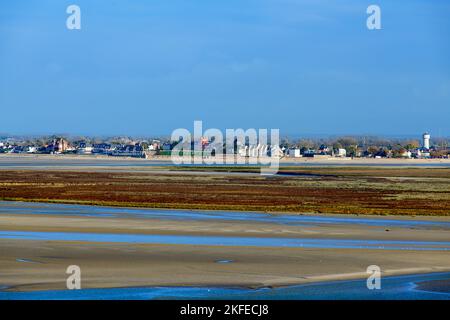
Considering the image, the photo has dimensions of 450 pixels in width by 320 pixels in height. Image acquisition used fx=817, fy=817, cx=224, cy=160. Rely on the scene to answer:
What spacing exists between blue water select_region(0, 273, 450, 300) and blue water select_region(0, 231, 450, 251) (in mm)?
5682

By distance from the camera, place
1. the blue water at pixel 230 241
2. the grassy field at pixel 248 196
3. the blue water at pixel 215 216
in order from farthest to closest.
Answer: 1. the grassy field at pixel 248 196
2. the blue water at pixel 215 216
3. the blue water at pixel 230 241

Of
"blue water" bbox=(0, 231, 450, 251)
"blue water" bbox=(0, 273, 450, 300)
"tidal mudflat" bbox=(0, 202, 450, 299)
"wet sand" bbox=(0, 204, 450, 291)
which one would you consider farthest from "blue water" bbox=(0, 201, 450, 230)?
"blue water" bbox=(0, 273, 450, 300)

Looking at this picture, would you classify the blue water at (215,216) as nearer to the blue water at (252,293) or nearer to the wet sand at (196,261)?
the wet sand at (196,261)

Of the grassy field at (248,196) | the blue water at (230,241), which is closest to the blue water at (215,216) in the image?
the grassy field at (248,196)

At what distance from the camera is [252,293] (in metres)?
14.1

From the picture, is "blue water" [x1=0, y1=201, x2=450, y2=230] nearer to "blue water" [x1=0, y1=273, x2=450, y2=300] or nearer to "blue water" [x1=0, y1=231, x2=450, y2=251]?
"blue water" [x1=0, y1=231, x2=450, y2=251]

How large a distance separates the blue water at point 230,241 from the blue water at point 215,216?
488 cm

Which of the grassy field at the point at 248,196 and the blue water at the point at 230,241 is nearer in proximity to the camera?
the blue water at the point at 230,241

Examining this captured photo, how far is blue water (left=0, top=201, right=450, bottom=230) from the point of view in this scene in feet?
90.0

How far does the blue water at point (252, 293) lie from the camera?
534 inches

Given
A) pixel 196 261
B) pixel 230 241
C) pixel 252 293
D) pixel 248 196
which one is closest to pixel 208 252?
pixel 196 261
